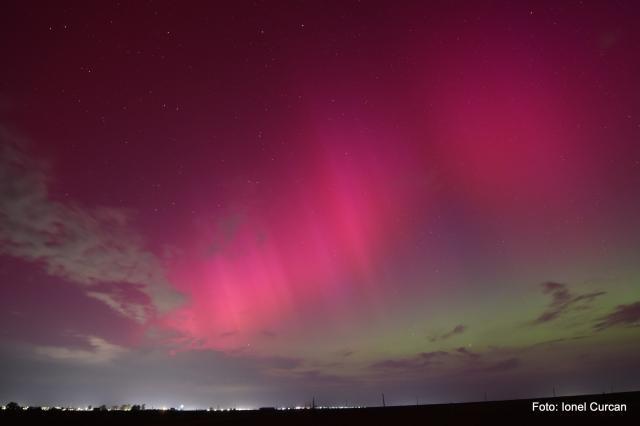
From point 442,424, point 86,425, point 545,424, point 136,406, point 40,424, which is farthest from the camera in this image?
point 136,406

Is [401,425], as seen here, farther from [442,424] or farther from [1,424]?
[1,424]

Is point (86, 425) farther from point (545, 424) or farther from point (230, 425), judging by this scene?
point (545, 424)

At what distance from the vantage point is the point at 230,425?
53.8 metres

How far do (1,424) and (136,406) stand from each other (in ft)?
381

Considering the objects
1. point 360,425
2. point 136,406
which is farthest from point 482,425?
point 136,406

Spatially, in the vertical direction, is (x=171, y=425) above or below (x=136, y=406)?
above

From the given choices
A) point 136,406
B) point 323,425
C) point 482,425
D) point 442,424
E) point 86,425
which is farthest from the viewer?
point 136,406

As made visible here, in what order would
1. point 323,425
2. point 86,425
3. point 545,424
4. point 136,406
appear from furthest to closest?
1. point 136,406
2. point 86,425
3. point 323,425
4. point 545,424

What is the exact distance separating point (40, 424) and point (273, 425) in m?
29.2

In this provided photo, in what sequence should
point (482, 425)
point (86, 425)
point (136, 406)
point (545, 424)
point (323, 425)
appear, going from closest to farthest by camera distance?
point (545, 424)
point (482, 425)
point (323, 425)
point (86, 425)
point (136, 406)

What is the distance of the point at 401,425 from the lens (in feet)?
142

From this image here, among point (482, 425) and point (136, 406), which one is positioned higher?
point (482, 425)

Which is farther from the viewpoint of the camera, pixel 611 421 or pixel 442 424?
pixel 442 424

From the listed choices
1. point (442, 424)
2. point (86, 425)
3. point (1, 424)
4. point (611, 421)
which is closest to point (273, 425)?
point (442, 424)
